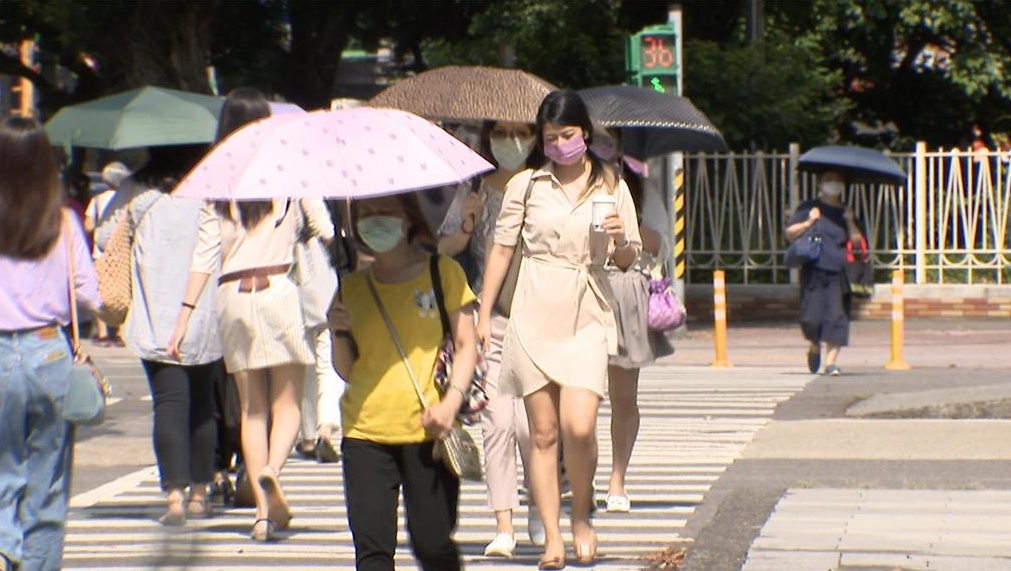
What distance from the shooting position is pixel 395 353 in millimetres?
5602

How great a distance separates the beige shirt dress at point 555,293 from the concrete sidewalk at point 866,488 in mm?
850

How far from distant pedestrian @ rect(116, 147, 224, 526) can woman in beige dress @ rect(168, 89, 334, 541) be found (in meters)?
0.15

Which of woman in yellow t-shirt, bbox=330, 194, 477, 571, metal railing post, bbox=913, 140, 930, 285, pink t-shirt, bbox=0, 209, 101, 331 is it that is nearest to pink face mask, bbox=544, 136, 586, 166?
woman in yellow t-shirt, bbox=330, 194, 477, 571

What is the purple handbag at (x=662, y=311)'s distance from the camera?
27.3 feet

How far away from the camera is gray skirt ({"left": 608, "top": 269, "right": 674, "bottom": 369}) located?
26.9ft

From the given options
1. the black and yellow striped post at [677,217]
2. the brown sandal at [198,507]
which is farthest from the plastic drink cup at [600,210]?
the black and yellow striped post at [677,217]

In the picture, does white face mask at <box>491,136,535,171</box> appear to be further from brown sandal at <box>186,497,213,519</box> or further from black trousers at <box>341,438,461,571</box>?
black trousers at <box>341,438,461,571</box>

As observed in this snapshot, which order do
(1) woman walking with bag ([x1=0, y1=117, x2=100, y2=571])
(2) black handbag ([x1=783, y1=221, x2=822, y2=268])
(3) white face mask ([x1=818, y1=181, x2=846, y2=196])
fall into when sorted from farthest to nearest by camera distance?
(3) white face mask ([x1=818, y1=181, x2=846, y2=196])
(2) black handbag ([x1=783, y1=221, x2=822, y2=268])
(1) woman walking with bag ([x1=0, y1=117, x2=100, y2=571])

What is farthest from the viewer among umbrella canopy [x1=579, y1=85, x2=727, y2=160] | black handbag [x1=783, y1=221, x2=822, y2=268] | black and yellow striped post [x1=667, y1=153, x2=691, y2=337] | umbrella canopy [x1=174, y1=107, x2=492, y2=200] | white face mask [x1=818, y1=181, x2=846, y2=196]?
black and yellow striped post [x1=667, y1=153, x2=691, y2=337]

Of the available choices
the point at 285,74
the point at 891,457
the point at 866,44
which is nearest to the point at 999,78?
the point at 866,44

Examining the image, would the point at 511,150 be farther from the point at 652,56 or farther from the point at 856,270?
the point at 652,56

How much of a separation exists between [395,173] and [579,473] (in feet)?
7.12

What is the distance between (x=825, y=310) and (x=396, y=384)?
34.2 feet

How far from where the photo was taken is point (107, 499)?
9234mm
